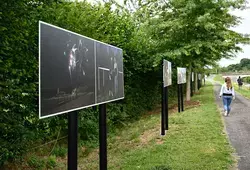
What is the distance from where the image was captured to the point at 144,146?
812 cm

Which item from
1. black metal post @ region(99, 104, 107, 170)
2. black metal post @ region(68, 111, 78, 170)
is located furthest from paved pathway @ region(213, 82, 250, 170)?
black metal post @ region(68, 111, 78, 170)

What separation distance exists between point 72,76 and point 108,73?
1.80 metres

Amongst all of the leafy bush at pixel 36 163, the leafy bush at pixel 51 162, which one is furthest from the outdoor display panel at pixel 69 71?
the leafy bush at pixel 51 162

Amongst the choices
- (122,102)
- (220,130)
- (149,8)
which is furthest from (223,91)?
(149,8)

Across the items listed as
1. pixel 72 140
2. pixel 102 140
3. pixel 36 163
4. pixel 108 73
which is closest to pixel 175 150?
pixel 102 140

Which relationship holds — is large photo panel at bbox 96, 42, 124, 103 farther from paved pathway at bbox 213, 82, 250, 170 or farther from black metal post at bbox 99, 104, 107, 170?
paved pathway at bbox 213, 82, 250, 170

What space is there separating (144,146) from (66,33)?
5230 millimetres

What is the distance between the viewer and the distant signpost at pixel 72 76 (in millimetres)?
3041

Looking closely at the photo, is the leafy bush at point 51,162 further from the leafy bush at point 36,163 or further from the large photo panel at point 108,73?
the large photo panel at point 108,73

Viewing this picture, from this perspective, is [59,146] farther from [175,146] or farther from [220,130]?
[220,130]

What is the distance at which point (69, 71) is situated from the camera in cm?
359

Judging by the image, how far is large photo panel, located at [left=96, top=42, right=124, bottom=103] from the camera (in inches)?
192

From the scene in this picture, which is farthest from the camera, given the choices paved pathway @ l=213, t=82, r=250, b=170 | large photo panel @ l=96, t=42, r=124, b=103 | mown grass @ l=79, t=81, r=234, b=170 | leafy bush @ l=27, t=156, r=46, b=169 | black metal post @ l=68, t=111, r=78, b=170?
leafy bush @ l=27, t=156, r=46, b=169

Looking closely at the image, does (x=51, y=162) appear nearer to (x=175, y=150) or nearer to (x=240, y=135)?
(x=175, y=150)
